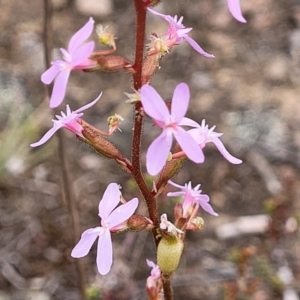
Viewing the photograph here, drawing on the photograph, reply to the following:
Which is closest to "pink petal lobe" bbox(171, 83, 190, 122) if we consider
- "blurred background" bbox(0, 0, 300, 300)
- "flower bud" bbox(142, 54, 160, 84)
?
"flower bud" bbox(142, 54, 160, 84)

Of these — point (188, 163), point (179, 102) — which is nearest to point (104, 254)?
point (179, 102)

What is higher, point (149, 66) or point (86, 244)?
point (149, 66)

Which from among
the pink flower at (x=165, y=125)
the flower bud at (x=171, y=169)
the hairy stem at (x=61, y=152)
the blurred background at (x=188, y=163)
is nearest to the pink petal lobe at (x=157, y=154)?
the pink flower at (x=165, y=125)

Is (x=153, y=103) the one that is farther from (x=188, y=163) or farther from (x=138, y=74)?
(x=188, y=163)

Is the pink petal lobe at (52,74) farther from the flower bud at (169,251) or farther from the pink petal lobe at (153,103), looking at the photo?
the flower bud at (169,251)

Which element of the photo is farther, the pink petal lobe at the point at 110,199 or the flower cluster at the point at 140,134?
the pink petal lobe at the point at 110,199

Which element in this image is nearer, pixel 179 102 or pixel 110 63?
pixel 179 102

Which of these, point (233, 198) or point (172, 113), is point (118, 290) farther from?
point (172, 113)
